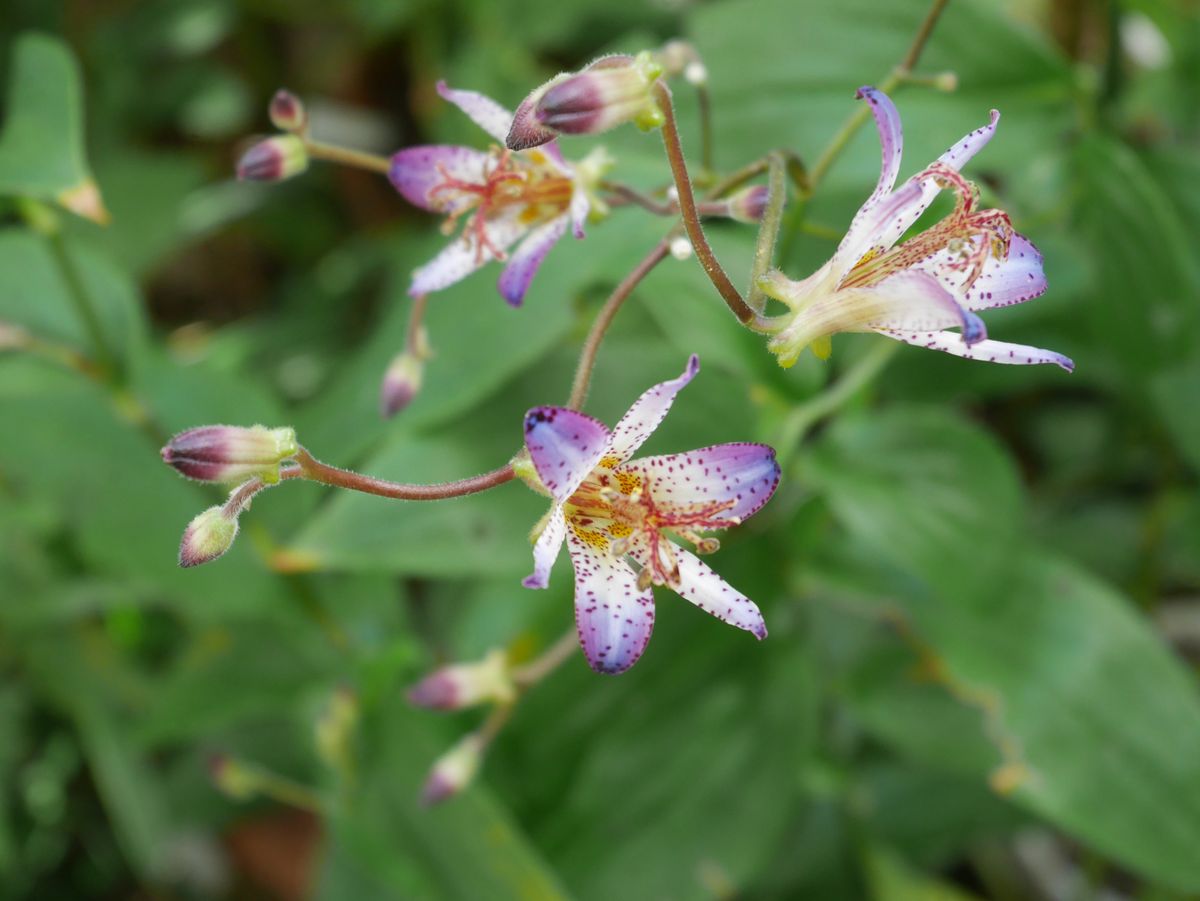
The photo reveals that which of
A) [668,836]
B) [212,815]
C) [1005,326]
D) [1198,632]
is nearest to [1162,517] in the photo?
[1198,632]

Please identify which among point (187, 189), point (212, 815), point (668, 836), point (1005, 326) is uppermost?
point (1005, 326)

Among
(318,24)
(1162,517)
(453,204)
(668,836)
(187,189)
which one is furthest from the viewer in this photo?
(318,24)

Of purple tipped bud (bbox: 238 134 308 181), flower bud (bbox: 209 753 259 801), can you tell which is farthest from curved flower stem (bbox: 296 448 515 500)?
flower bud (bbox: 209 753 259 801)

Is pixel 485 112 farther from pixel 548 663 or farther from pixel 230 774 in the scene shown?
pixel 230 774

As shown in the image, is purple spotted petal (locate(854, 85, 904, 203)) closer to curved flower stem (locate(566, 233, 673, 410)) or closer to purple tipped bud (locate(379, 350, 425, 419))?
curved flower stem (locate(566, 233, 673, 410))

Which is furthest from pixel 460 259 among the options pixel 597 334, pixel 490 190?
pixel 597 334

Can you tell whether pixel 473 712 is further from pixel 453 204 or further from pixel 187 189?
pixel 187 189
